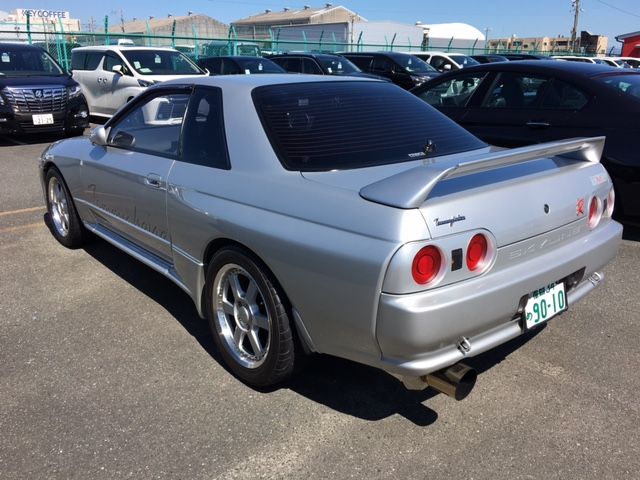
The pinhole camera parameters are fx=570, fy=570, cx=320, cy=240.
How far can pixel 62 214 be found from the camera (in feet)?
16.6

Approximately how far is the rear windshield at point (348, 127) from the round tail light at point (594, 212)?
0.70m

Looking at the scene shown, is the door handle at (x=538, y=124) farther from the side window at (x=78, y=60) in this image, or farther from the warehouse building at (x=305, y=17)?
the warehouse building at (x=305, y=17)

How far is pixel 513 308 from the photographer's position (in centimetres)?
243

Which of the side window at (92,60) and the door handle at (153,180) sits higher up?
the side window at (92,60)

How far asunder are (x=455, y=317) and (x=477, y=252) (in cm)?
30

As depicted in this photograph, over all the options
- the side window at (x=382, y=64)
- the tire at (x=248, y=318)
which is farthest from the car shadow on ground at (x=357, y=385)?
the side window at (x=382, y=64)

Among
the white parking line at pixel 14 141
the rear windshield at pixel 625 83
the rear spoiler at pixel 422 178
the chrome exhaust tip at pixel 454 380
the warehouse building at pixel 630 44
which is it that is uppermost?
the warehouse building at pixel 630 44

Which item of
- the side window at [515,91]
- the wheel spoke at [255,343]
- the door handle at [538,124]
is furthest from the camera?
the side window at [515,91]

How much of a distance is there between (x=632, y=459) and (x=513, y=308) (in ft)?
2.61

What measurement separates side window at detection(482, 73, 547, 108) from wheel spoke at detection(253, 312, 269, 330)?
395 centimetres

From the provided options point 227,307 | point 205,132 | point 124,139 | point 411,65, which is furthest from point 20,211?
point 411,65

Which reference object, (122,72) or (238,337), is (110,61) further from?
(238,337)

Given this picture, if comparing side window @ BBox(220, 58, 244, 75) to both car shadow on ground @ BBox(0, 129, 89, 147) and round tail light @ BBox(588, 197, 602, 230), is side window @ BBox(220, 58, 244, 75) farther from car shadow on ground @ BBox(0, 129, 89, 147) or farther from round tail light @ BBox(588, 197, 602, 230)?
round tail light @ BBox(588, 197, 602, 230)

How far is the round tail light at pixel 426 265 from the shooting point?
2.15 meters
